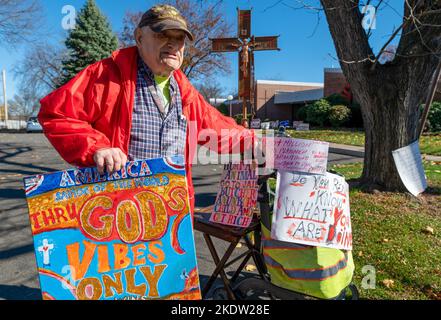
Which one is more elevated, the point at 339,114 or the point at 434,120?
the point at 339,114

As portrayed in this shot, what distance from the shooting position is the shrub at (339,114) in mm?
20927

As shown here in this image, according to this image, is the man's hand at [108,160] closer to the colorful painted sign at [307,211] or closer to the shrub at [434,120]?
the colorful painted sign at [307,211]

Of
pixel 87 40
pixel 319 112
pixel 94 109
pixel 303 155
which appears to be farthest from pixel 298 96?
pixel 94 109

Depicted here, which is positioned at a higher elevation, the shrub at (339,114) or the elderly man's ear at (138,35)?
the shrub at (339,114)

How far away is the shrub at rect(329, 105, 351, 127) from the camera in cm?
2093

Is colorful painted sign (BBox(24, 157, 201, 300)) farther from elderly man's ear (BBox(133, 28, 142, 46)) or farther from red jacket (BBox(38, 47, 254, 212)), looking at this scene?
elderly man's ear (BBox(133, 28, 142, 46))

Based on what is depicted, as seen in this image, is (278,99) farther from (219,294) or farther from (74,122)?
(74,122)

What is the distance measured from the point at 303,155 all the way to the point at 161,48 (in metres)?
0.96

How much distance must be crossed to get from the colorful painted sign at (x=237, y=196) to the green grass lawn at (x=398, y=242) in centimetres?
130

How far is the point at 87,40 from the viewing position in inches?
1147

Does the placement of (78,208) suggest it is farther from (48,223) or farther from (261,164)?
(261,164)

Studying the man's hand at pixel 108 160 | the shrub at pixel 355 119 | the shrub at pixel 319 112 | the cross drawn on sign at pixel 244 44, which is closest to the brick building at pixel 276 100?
the shrub at pixel 319 112
